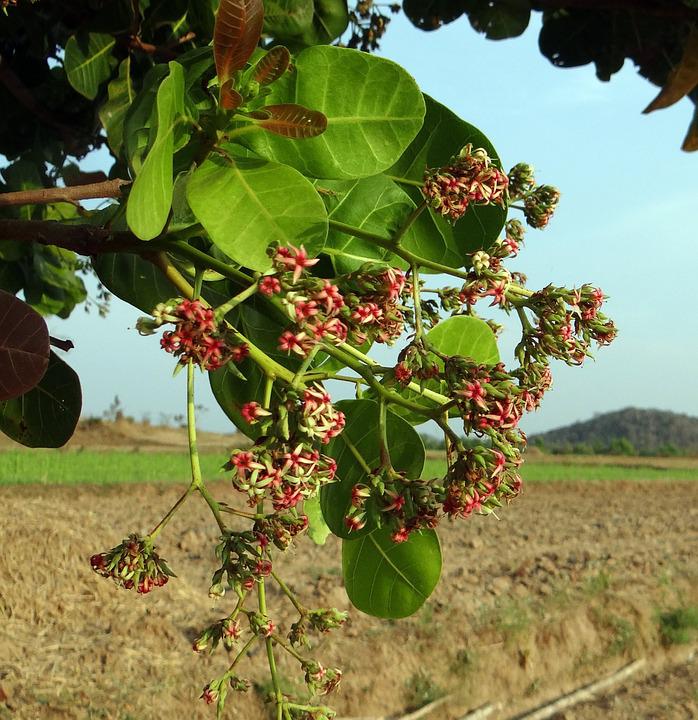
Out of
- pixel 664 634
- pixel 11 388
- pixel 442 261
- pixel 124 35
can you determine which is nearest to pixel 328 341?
pixel 442 261

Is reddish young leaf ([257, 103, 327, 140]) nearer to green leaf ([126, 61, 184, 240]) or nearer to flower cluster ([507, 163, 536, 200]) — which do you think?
green leaf ([126, 61, 184, 240])

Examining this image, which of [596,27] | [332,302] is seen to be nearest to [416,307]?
[332,302]

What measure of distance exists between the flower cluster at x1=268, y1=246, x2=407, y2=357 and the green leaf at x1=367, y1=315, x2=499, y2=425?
14 cm

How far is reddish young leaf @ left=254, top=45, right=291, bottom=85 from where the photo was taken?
71 cm

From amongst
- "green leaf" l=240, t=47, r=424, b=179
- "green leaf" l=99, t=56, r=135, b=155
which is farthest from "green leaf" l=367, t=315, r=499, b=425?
"green leaf" l=99, t=56, r=135, b=155

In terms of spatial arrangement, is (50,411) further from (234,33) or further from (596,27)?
(596,27)

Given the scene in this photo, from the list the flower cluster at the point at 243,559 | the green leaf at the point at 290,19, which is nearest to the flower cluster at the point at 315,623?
Result: the flower cluster at the point at 243,559

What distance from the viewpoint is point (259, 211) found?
0.70 meters

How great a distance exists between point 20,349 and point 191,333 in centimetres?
33

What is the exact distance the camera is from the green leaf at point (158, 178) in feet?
2.08

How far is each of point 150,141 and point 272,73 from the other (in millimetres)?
136

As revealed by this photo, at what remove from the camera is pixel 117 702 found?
15.5ft

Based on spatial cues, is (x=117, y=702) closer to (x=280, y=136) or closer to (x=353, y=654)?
(x=353, y=654)

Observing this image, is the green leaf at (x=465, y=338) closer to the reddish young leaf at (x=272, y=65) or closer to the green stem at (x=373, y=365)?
the green stem at (x=373, y=365)
